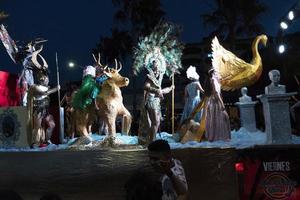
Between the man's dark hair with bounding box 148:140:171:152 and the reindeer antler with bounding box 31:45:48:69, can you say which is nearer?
the man's dark hair with bounding box 148:140:171:152

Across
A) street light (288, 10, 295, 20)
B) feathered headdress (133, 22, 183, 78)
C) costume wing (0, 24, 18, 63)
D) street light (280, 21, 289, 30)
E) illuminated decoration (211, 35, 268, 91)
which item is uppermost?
street light (288, 10, 295, 20)

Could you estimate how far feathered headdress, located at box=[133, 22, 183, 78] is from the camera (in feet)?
28.0

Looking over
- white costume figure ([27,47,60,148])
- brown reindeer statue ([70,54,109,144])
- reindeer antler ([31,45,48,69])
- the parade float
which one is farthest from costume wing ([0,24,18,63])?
brown reindeer statue ([70,54,109,144])

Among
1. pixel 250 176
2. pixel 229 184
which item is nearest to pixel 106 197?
pixel 229 184

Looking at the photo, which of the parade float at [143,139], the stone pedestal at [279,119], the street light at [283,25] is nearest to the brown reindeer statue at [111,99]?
the parade float at [143,139]

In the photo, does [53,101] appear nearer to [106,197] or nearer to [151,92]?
[151,92]

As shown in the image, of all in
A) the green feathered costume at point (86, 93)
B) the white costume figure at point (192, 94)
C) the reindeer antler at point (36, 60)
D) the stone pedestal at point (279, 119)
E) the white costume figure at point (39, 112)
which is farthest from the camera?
the reindeer antler at point (36, 60)

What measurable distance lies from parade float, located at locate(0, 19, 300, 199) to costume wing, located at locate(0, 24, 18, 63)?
0.09m

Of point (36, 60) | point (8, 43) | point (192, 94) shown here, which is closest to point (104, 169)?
point (192, 94)

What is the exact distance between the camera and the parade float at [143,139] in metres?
5.83

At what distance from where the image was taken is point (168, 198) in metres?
3.51

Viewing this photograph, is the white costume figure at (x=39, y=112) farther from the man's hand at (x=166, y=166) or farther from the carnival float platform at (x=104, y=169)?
the man's hand at (x=166, y=166)

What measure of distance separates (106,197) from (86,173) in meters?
0.55

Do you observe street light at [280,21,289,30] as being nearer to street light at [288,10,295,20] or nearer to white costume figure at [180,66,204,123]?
street light at [288,10,295,20]
